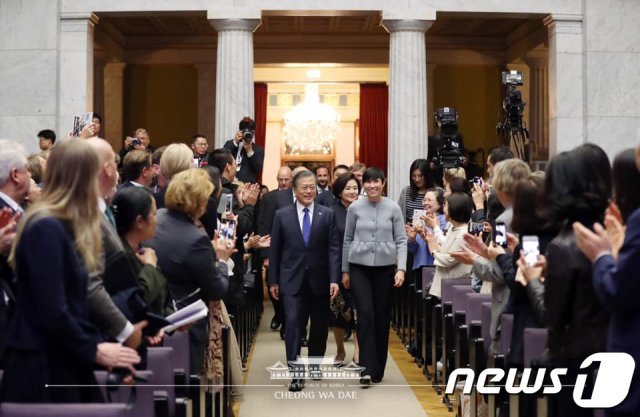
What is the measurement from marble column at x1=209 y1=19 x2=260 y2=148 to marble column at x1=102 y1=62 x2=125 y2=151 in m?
7.80

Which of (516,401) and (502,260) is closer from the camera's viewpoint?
(516,401)

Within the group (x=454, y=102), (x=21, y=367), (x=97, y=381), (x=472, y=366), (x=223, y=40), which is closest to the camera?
(x=21, y=367)

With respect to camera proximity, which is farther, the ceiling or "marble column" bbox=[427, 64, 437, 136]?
"marble column" bbox=[427, 64, 437, 136]

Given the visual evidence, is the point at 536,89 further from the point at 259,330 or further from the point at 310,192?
the point at 310,192

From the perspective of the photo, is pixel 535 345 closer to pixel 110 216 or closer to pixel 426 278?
pixel 110 216

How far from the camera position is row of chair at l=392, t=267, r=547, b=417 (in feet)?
17.5

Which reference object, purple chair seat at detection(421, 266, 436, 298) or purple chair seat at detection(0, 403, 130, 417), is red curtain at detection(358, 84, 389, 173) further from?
purple chair seat at detection(0, 403, 130, 417)

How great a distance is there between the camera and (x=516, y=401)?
16.2ft

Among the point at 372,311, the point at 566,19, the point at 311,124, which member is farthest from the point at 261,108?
the point at 372,311

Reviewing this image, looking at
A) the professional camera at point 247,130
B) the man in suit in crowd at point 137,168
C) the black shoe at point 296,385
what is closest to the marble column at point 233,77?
the professional camera at point 247,130

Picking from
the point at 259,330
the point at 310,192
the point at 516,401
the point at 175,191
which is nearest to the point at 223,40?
the point at 259,330

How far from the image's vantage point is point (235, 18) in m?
17.3

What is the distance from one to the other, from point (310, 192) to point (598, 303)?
522 cm

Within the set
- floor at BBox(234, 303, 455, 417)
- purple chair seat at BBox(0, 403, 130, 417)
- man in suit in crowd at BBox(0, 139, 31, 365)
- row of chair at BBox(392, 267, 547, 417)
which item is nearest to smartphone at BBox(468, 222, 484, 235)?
row of chair at BBox(392, 267, 547, 417)
